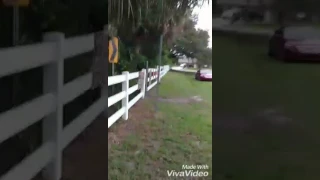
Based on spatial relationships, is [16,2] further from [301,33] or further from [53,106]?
[301,33]

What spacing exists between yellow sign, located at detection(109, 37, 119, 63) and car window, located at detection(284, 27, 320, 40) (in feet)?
1.82

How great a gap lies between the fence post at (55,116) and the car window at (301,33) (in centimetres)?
74

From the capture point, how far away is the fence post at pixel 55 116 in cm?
173

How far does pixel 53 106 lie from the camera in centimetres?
174

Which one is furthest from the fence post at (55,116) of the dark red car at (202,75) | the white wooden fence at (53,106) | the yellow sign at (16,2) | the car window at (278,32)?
the car window at (278,32)

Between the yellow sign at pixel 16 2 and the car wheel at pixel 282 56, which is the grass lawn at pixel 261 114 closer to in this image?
the car wheel at pixel 282 56

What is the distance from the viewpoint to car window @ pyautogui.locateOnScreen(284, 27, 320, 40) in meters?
1.69

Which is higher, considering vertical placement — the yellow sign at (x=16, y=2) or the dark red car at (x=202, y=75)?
the yellow sign at (x=16, y=2)

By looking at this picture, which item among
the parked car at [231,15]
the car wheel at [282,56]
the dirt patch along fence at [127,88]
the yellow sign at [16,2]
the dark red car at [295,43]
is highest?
the yellow sign at [16,2]

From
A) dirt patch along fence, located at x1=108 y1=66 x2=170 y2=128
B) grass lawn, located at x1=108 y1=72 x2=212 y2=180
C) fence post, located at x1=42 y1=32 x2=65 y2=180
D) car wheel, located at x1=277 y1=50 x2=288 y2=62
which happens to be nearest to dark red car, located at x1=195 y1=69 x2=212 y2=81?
grass lawn, located at x1=108 y1=72 x2=212 y2=180

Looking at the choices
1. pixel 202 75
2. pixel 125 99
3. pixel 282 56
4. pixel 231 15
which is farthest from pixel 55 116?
pixel 282 56

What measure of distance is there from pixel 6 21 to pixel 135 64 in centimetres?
44

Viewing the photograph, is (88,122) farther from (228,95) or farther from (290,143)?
(290,143)

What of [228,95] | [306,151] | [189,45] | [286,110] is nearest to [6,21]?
[189,45]
